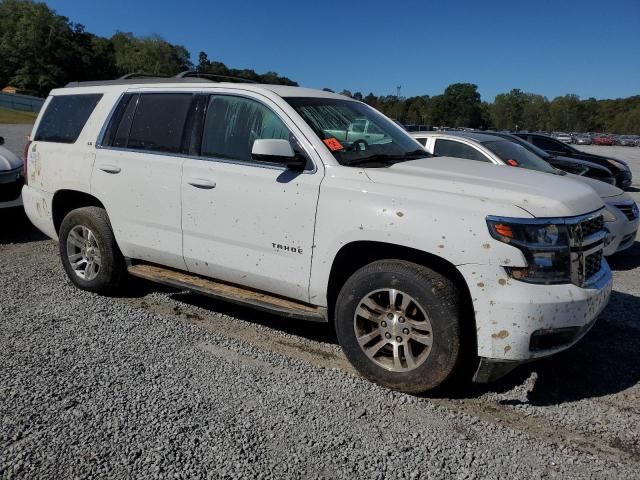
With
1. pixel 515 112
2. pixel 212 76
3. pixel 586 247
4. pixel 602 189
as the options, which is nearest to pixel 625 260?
pixel 602 189

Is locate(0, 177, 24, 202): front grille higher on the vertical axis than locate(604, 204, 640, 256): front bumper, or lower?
lower

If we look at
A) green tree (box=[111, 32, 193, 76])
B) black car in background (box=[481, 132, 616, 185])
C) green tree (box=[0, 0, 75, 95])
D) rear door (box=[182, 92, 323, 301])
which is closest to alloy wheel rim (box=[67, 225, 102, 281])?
rear door (box=[182, 92, 323, 301])

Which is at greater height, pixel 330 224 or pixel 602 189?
pixel 330 224

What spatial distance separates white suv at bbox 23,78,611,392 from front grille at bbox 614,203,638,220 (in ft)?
12.3

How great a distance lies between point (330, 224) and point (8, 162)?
5997mm

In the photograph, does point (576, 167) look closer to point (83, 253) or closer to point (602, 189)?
point (602, 189)

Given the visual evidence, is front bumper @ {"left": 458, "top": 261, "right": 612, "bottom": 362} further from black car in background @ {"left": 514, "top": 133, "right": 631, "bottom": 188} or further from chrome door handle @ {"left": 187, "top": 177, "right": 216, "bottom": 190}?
black car in background @ {"left": 514, "top": 133, "right": 631, "bottom": 188}

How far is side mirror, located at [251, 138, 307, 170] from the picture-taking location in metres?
3.51

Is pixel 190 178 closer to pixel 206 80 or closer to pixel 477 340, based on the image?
pixel 206 80

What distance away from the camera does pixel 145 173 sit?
4367mm

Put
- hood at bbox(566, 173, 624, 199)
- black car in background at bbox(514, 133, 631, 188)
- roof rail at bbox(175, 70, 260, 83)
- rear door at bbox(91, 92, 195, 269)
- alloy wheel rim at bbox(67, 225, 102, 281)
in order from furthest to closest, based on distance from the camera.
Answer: black car in background at bbox(514, 133, 631, 188) → hood at bbox(566, 173, 624, 199) → alloy wheel rim at bbox(67, 225, 102, 281) → roof rail at bbox(175, 70, 260, 83) → rear door at bbox(91, 92, 195, 269)

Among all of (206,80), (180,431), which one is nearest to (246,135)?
(206,80)

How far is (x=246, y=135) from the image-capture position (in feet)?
13.1

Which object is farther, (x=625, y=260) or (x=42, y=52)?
(x=42, y=52)
